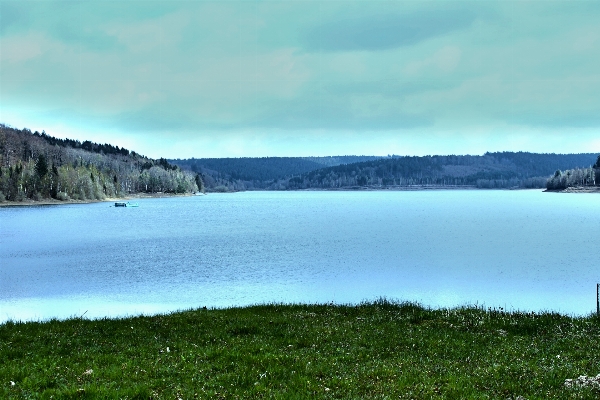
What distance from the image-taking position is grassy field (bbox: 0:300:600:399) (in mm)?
12508

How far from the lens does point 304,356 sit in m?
15.6

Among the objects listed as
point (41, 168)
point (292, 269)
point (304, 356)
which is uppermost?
point (41, 168)

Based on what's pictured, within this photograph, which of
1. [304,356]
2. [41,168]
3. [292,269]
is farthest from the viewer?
[41,168]

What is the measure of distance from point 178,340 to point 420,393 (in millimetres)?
9683

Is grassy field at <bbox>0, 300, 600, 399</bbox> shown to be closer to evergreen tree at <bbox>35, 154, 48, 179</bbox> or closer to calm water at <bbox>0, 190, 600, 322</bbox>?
calm water at <bbox>0, 190, 600, 322</bbox>

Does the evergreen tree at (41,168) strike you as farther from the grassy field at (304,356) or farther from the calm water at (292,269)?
the grassy field at (304,356)

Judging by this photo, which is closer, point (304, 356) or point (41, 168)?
point (304, 356)

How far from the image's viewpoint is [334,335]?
749 inches

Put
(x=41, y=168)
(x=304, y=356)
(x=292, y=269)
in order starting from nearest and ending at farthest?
(x=304, y=356), (x=292, y=269), (x=41, y=168)

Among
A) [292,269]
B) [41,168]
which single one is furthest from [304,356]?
[41,168]

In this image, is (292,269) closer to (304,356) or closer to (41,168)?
(304,356)

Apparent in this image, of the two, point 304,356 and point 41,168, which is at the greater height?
point 41,168

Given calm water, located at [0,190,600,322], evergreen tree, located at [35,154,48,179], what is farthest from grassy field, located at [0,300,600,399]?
evergreen tree, located at [35,154,48,179]

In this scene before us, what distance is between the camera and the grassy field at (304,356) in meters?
12.5
